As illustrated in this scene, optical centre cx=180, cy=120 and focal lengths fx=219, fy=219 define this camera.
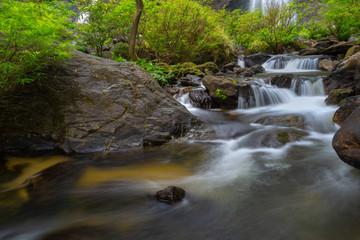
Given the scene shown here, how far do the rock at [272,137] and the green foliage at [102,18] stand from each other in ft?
19.9

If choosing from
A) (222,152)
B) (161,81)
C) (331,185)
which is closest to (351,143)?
(331,185)

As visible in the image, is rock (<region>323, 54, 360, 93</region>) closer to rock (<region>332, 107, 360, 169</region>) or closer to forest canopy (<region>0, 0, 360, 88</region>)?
rock (<region>332, 107, 360, 169</region>)

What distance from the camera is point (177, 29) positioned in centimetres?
951

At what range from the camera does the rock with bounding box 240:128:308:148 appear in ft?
13.8

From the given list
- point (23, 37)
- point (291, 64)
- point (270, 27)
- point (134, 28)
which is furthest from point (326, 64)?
point (23, 37)

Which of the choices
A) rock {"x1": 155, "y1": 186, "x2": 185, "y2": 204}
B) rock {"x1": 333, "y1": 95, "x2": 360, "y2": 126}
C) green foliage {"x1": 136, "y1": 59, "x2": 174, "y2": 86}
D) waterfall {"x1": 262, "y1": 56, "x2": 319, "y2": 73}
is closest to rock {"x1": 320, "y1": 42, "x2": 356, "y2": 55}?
waterfall {"x1": 262, "y1": 56, "x2": 319, "y2": 73}

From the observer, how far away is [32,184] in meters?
2.84

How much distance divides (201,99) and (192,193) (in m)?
4.72

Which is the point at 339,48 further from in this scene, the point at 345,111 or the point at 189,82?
the point at 345,111

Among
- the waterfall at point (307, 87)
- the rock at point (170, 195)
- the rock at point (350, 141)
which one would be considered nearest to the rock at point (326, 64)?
the waterfall at point (307, 87)

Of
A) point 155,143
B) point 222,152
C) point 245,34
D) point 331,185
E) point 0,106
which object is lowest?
point 331,185

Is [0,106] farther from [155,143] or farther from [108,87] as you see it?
[155,143]

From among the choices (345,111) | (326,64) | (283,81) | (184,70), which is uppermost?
(184,70)

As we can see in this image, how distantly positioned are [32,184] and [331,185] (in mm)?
3858
